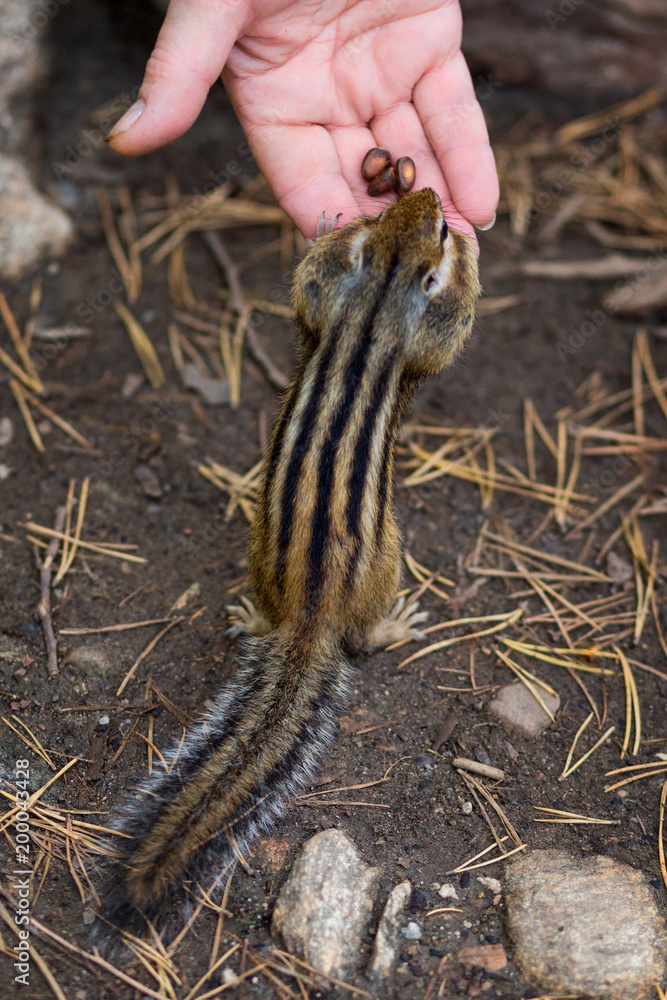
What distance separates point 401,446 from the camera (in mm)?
4160

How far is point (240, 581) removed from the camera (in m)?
3.54

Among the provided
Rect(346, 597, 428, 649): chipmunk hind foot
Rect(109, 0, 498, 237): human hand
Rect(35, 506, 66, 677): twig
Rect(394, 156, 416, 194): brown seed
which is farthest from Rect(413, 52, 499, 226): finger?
Rect(35, 506, 66, 677): twig

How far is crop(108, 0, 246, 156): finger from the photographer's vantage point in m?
2.99

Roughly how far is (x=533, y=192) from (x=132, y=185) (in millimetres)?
2514

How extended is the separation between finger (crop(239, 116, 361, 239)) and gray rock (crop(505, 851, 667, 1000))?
8.76 feet

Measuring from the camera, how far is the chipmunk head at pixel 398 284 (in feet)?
9.66

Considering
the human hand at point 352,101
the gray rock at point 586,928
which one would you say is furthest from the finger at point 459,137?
the gray rock at point 586,928

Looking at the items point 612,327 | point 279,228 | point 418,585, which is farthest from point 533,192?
point 418,585

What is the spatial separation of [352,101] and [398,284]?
4.60 ft

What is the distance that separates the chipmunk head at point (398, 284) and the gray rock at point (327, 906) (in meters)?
1.73

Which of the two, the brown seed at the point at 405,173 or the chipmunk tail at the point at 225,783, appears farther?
the brown seed at the point at 405,173

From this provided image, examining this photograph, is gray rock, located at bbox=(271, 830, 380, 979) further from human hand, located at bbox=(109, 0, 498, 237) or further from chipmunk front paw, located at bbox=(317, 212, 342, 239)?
human hand, located at bbox=(109, 0, 498, 237)

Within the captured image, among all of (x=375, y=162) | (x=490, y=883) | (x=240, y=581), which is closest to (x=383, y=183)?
(x=375, y=162)

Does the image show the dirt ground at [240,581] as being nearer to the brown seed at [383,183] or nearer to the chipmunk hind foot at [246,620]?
the chipmunk hind foot at [246,620]
